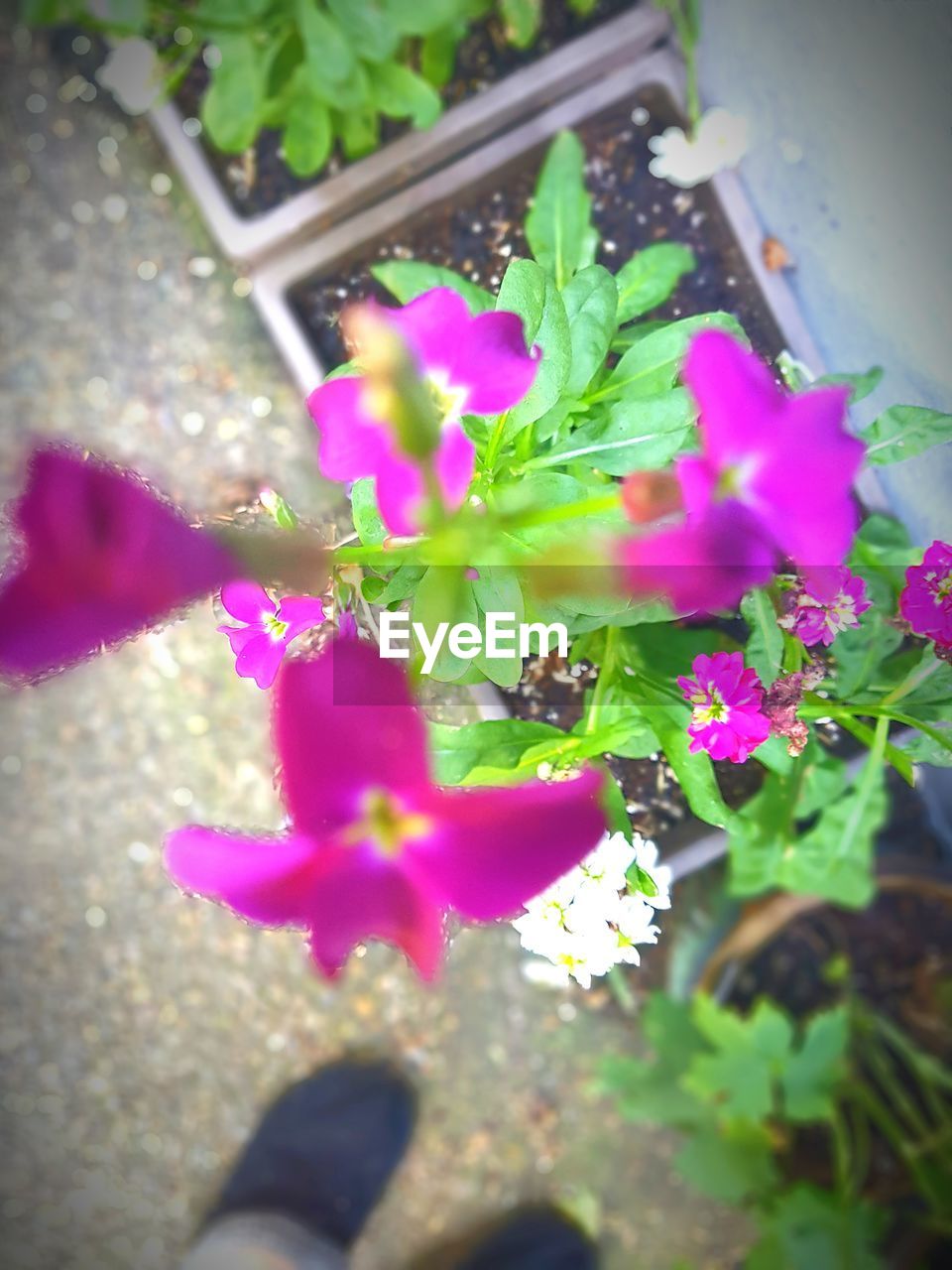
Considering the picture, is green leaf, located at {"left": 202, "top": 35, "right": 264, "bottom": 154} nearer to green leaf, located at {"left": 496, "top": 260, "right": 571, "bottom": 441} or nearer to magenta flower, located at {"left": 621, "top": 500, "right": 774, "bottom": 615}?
green leaf, located at {"left": 496, "top": 260, "right": 571, "bottom": 441}

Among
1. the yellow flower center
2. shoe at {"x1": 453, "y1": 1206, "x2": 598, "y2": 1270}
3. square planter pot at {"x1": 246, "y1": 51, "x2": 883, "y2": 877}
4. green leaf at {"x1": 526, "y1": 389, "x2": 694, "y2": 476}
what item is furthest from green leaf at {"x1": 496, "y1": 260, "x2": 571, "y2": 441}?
shoe at {"x1": 453, "y1": 1206, "x2": 598, "y2": 1270}

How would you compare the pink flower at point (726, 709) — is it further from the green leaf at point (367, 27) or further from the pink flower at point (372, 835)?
the green leaf at point (367, 27)

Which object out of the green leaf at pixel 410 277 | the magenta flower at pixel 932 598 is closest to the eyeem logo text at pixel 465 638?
the magenta flower at pixel 932 598

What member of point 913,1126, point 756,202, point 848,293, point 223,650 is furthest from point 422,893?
point 913,1126

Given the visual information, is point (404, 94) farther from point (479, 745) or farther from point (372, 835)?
point (372, 835)

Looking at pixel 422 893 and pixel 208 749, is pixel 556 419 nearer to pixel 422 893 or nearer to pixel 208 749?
pixel 422 893

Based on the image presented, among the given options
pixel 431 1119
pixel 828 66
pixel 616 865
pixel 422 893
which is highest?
pixel 828 66

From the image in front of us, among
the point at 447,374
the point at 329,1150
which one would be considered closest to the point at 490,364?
the point at 447,374
